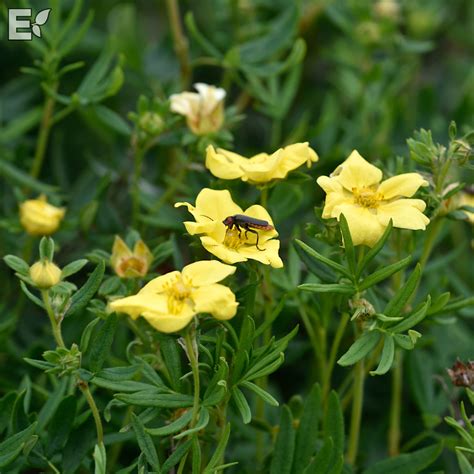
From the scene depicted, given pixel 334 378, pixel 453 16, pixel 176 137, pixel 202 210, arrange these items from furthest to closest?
pixel 453 16
pixel 334 378
pixel 176 137
pixel 202 210

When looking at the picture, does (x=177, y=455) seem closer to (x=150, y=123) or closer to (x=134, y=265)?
(x=134, y=265)

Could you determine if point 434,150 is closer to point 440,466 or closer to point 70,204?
point 440,466

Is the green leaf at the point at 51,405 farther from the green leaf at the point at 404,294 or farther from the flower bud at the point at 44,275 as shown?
the green leaf at the point at 404,294

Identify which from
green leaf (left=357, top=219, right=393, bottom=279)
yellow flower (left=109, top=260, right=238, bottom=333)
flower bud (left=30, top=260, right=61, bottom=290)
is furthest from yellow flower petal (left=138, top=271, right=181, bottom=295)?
green leaf (left=357, top=219, right=393, bottom=279)

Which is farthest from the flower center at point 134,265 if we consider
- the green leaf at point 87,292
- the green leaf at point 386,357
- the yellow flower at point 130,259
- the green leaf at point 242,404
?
the green leaf at point 386,357

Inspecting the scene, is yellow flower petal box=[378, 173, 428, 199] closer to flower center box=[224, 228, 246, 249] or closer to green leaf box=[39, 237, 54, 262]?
flower center box=[224, 228, 246, 249]

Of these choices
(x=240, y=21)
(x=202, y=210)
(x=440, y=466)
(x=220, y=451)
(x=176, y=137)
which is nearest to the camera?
(x=220, y=451)

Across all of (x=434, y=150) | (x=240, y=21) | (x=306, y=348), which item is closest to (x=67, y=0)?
(x=240, y=21)

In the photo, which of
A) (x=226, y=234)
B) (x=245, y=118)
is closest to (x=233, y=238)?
(x=226, y=234)
